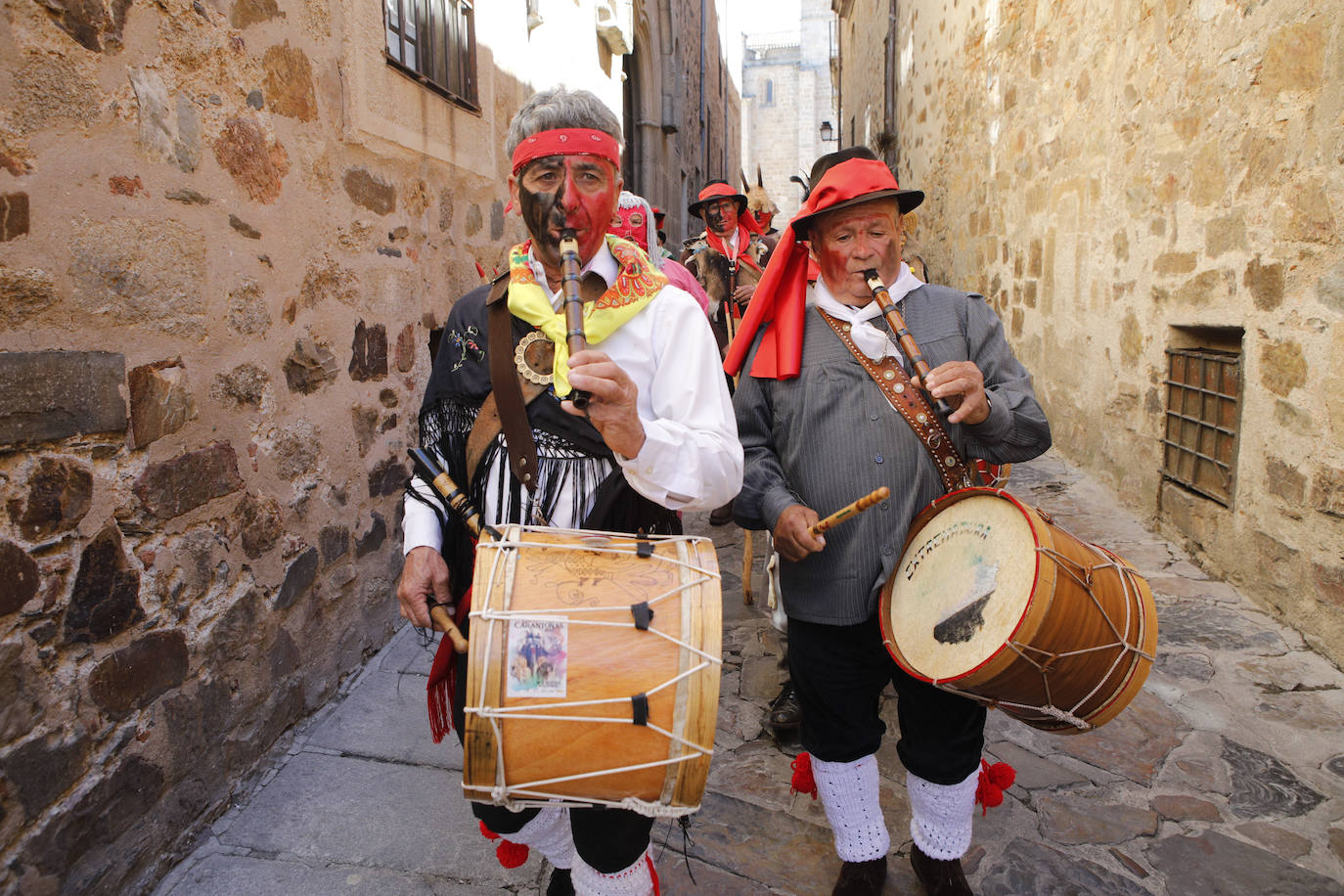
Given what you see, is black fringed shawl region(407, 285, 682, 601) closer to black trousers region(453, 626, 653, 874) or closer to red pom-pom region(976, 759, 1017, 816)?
black trousers region(453, 626, 653, 874)

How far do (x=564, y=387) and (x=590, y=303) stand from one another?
0.17 meters

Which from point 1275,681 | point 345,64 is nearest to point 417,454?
point 345,64

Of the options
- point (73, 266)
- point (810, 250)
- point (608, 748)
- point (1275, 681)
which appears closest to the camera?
point (608, 748)

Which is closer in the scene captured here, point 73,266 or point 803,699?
point 73,266

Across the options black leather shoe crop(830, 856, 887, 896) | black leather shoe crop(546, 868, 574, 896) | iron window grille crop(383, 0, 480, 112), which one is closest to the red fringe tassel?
black leather shoe crop(546, 868, 574, 896)

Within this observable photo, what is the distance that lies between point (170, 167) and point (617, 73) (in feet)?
21.6

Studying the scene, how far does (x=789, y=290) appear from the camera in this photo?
2.18 meters

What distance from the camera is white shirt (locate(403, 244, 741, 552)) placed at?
5.09 feet

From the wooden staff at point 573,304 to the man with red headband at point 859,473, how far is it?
2.35 ft

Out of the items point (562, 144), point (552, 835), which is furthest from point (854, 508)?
point (552, 835)

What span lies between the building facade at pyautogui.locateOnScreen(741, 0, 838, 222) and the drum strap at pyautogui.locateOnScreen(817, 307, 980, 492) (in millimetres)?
46056

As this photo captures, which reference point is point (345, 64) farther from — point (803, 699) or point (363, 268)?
point (803, 699)

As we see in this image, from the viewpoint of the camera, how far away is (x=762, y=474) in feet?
6.84

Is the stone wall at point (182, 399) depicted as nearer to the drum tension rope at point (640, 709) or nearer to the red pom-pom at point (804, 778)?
the drum tension rope at point (640, 709)
